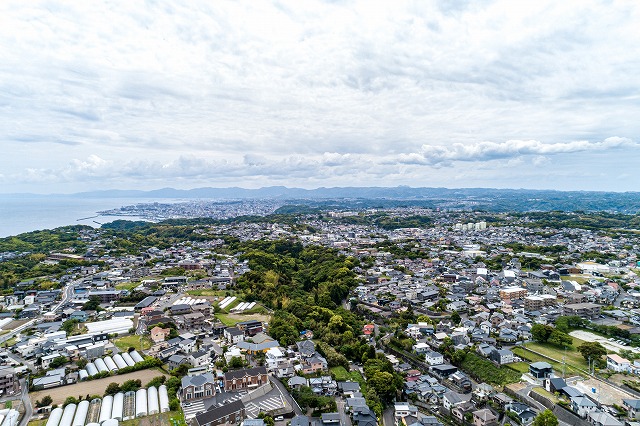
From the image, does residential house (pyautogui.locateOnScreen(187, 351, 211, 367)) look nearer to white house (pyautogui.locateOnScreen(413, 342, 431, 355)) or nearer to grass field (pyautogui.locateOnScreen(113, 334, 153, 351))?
grass field (pyautogui.locateOnScreen(113, 334, 153, 351))

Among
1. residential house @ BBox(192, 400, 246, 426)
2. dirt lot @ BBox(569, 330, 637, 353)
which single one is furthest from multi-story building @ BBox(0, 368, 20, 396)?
Answer: dirt lot @ BBox(569, 330, 637, 353)

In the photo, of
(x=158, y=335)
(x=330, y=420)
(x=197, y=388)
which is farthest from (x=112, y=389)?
(x=330, y=420)

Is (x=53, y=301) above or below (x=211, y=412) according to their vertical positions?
below

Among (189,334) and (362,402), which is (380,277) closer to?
(189,334)

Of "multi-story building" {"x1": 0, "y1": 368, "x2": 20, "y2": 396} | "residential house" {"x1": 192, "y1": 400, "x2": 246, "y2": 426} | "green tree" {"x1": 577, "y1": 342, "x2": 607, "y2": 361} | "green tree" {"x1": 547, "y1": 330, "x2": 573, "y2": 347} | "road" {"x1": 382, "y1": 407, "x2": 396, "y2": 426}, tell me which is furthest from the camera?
"green tree" {"x1": 547, "y1": 330, "x2": 573, "y2": 347}

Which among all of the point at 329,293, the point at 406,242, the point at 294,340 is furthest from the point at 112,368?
the point at 406,242

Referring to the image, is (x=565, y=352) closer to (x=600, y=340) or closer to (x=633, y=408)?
(x=600, y=340)
